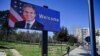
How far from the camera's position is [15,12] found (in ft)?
39.9

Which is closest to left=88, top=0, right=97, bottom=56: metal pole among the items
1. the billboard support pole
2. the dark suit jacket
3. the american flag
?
the american flag

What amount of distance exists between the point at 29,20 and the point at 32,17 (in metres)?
0.29

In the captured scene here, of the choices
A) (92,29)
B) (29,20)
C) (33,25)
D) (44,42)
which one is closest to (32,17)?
(29,20)

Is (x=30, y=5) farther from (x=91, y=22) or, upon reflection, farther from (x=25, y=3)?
(x=91, y=22)

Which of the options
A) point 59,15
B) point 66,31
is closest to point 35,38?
point 66,31

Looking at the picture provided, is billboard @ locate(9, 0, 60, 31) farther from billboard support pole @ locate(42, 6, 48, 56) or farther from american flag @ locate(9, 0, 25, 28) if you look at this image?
billboard support pole @ locate(42, 6, 48, 56)

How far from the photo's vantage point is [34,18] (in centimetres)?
1337

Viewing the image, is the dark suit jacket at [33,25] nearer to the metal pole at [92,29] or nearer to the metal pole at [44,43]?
the metal pole at [44,43]

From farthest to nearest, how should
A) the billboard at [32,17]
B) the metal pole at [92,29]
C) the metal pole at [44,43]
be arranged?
the metal pole at [44,43]
the billboard at [32,17]
the metal pole at [92,29]

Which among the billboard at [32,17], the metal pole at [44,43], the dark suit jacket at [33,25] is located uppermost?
the billboard at [32,17]

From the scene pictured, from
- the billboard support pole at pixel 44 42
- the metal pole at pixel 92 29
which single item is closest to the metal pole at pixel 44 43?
the billboard support pole at pixel 44 42

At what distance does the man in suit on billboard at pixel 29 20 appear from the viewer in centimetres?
1275

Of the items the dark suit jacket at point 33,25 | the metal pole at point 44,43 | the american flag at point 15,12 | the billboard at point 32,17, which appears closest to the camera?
the american flag at point 15,12

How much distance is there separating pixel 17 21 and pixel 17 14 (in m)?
0.40
